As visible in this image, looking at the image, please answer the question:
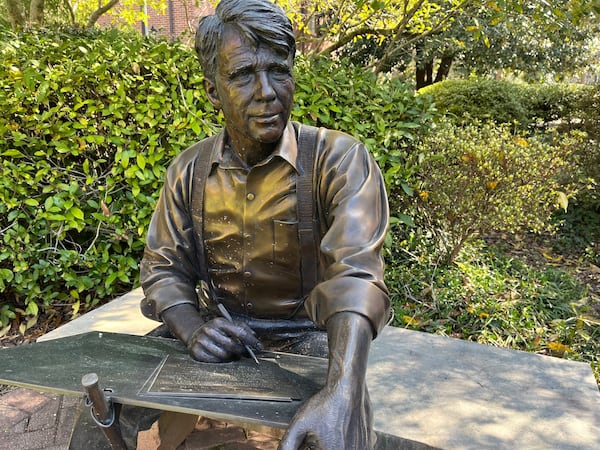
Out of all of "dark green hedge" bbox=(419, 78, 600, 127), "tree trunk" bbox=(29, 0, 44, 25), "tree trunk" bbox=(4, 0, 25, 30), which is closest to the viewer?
"tree trunk" bbox=(4, 0, 25, 30)

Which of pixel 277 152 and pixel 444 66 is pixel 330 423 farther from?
pixel 444 66

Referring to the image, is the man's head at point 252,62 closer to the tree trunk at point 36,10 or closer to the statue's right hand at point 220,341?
the statue's right hand at point 220,341

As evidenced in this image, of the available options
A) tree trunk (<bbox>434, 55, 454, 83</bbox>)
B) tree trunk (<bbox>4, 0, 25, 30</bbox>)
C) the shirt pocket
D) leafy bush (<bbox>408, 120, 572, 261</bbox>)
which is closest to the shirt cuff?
the shirt pocket

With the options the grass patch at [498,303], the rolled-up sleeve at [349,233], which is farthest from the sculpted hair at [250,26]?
the grass patch at [498,303]

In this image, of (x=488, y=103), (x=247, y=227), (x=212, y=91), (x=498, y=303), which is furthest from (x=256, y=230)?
(x=488, y=103)

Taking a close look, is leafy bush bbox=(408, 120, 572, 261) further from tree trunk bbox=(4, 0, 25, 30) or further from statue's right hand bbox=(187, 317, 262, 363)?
tree trunk bbox=(4, 0, 25, 30)

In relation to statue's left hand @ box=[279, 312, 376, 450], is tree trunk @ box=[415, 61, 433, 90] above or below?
above

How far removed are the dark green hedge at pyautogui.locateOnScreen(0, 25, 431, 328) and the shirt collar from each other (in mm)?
2046

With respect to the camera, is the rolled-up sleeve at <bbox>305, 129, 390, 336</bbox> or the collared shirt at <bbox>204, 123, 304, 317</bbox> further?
the collared shirt at <bbox>204, 123, 304, 317</bbox>

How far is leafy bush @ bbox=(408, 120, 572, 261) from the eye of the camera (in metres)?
4.18

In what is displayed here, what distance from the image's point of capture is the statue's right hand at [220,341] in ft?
4.93

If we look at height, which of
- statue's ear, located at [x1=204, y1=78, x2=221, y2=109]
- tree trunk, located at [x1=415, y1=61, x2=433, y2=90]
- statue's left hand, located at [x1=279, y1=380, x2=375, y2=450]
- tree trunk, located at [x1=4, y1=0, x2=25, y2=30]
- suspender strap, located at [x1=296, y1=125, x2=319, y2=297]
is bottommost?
statue's left hand, located at [x1=279, y1=380, x2=375, y2=450]

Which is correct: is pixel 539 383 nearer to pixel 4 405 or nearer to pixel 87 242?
pixel 4 405

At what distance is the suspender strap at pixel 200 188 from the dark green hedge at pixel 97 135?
1.96m
